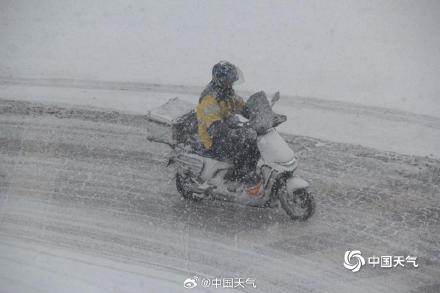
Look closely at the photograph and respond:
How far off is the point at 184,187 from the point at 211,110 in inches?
53.5

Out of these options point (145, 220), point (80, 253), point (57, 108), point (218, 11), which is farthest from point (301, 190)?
point (218, 11)

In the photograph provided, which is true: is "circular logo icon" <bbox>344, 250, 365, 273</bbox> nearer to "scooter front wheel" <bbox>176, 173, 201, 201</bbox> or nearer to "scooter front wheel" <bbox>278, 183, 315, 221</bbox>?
"scooter front wheel" <bbox>278, 183, 315, 221</bbox>

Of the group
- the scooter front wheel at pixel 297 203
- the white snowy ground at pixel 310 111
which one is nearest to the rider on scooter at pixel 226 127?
the scooter front wheel at pixel 297 203

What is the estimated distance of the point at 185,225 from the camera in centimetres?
699

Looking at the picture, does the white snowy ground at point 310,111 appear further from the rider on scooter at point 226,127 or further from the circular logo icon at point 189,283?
the circular logo icon at point 189,283

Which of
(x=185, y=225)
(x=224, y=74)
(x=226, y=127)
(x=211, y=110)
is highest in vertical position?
(x=224, y=74)

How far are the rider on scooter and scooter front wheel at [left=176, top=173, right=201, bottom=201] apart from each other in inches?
24.3

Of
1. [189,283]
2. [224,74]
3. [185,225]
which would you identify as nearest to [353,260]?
[189,283]

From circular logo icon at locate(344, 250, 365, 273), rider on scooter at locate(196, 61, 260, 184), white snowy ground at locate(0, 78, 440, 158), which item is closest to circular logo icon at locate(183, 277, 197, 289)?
rider on scooter at locate(196, 61, 260, 184)

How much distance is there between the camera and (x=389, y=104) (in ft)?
31.7

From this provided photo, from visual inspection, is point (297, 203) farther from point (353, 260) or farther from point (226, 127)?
point (226, 127)

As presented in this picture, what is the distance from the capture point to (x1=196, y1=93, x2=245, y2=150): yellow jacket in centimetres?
645

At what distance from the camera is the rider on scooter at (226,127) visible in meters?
6.46

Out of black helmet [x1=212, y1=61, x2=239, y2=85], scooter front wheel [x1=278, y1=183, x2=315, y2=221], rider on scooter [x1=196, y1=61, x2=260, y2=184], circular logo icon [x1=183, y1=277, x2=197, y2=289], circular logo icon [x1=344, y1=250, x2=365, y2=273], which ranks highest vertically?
black helmet [x1=212, y1=61, x2=239, y2=85]
